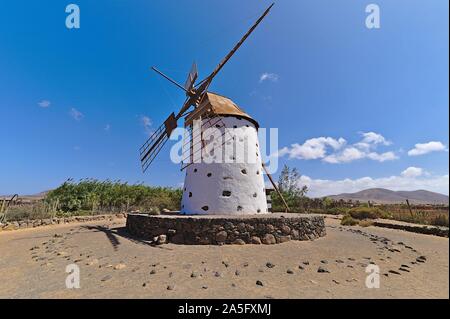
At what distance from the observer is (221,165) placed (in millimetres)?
11289

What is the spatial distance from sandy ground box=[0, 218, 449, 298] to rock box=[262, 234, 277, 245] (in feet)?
1.44

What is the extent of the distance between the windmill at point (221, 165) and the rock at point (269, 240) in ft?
7.92

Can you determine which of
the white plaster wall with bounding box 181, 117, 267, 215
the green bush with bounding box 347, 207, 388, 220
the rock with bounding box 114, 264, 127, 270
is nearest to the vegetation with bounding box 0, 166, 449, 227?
the green bush with bounding box 347, 207, 388, 220

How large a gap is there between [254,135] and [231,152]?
1920 mm

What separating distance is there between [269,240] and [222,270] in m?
3.10

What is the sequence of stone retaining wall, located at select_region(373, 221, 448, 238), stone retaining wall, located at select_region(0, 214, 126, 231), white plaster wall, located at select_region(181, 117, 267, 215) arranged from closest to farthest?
white plaster wall, located at select_region(181, 117, 267, 215)
stone retaining wall, located at select_region(373, 221, 448, 238)
stone retaining wall, located at select_region(0, 214, 126, 231)

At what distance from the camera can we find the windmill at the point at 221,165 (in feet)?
36.2

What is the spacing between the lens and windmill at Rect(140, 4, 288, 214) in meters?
11.0

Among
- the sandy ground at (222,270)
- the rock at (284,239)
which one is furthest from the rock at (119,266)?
the rock at (284,239)

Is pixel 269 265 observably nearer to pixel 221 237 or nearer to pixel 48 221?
pixel 221 237

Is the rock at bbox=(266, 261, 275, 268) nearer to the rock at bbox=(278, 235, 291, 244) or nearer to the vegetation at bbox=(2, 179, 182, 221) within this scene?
the rock at bbox=(278, 235, 291, 244)

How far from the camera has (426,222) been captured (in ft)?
51.4
